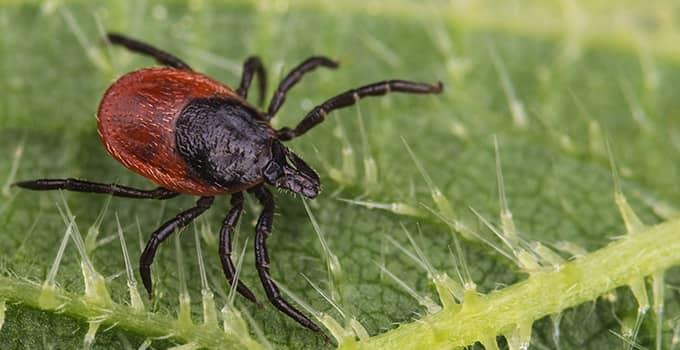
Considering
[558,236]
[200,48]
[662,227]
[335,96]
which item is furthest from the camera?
[200,48]

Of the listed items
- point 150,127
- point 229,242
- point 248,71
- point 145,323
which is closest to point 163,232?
point 229,242

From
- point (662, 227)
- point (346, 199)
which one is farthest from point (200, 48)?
point (662, 227)

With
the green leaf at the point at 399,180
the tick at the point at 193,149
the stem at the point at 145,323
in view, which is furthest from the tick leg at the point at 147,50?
the stem at the point at 145,323

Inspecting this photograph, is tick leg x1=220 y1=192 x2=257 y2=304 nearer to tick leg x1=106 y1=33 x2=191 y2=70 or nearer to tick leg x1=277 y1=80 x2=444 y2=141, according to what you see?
tick leg x1=277 y1=80 x2=444 y2=141

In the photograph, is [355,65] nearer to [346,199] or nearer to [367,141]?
[367,141]

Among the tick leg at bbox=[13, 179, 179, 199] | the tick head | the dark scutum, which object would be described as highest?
the dark scutum

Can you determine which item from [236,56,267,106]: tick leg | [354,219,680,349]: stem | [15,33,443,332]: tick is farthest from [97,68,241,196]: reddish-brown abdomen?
[354,219,680,349]: stem
